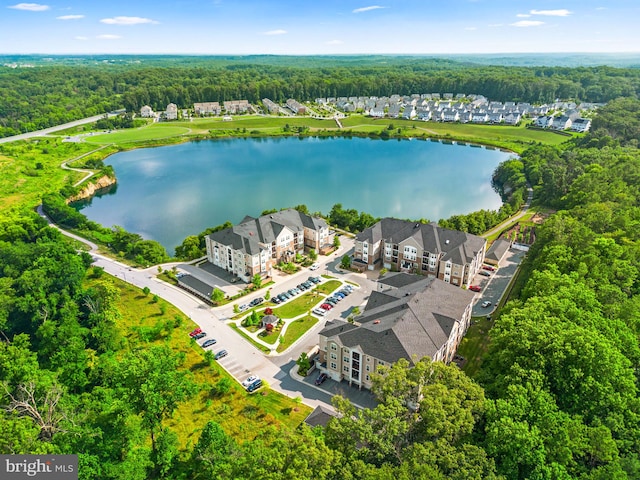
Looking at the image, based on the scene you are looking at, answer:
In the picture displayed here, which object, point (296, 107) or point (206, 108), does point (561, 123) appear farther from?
point (206, 108)

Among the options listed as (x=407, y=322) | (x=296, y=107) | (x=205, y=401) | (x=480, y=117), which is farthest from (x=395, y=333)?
(x=296, y=107)

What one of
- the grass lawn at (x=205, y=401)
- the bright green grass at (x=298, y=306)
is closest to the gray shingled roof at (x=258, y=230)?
the bright green grass at (x=298, y=306)

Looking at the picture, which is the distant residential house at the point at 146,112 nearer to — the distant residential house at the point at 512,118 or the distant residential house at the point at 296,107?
the distant residential house at the point at 296,107

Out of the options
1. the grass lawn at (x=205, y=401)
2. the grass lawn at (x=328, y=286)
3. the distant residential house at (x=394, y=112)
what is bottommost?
the grass lawn at (x=205, y=401)

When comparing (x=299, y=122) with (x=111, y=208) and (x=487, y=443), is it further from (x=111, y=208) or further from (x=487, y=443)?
(x=487, y=443)

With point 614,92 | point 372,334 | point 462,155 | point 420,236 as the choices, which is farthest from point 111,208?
point 614,92
